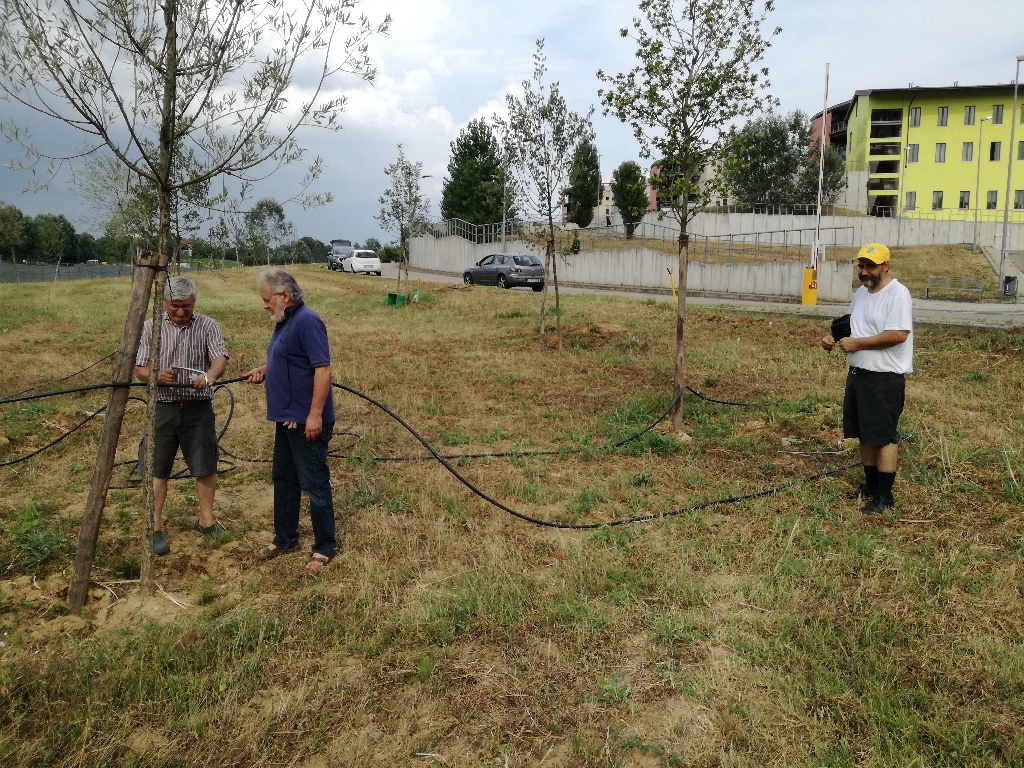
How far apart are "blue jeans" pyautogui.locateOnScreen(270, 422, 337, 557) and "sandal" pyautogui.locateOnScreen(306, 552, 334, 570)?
26 mm

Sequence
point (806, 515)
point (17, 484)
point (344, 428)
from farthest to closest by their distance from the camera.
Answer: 1. point (344, 428)
2. point (17, 484)
3. point (806, 515)

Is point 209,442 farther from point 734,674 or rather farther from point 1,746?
point 734,674

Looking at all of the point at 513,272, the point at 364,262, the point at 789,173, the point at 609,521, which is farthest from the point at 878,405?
the point at 789,173

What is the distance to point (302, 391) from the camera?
4.67m

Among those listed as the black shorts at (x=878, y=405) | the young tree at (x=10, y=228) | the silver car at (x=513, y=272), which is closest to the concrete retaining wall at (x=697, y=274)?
the silver car at (x=513, y=272)

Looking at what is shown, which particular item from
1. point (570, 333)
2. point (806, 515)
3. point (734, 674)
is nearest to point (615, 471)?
point (806, 515)

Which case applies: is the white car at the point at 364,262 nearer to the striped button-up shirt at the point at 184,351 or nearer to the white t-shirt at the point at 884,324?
the striped button-up shirt at the point at 184,351

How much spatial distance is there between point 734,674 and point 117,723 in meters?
2.80

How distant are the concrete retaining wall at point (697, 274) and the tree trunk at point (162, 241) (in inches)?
638

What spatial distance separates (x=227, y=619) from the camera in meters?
4.00

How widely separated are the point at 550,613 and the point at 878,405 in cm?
297

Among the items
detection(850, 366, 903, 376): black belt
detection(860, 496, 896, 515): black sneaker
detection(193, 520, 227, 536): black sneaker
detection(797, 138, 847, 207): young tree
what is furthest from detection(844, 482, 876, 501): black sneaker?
detection(797, 138, 847, 207): young tree

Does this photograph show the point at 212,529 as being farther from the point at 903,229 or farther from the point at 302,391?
the point at 903,229

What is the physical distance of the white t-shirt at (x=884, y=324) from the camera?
5.14 meters
